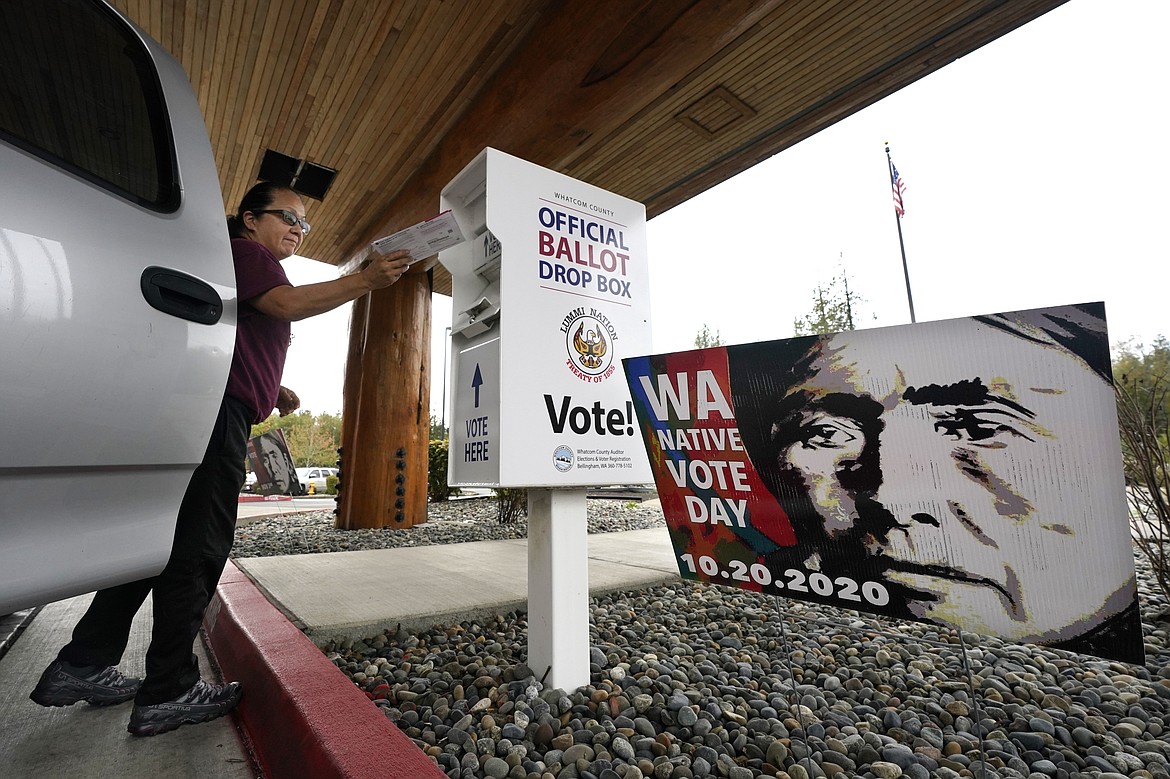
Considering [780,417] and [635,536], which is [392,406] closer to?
[635,536]

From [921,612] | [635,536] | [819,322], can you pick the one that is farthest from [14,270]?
[819,322]

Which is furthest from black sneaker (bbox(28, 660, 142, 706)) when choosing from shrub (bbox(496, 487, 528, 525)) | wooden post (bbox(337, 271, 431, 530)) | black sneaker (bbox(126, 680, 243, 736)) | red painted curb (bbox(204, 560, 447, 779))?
shrub (bbox(496, 487, 528, 525))

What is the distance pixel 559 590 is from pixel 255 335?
116 cm

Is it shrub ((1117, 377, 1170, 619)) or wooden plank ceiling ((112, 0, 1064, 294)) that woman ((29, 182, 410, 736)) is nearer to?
wooden plank ceiling ((112, 0, 1064, 294))

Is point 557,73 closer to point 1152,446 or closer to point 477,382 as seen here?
point 477,382

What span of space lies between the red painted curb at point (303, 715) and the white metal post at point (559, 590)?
490 mm

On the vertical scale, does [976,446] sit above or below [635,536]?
above

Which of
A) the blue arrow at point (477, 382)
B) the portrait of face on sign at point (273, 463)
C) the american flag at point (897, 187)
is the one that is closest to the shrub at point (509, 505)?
the blue arrow at point (477, 382)

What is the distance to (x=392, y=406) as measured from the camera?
5.55 m

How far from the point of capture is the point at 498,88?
3984 mm

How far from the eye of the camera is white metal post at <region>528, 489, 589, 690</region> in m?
1.60

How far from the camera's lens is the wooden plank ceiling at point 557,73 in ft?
10.5

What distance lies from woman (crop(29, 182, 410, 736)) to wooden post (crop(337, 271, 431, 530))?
3.75m

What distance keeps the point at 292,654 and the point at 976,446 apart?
181 cm
